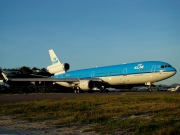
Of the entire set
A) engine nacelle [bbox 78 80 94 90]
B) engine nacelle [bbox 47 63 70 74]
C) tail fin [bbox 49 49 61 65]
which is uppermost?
tail fin [bbox 49 49 61 65]

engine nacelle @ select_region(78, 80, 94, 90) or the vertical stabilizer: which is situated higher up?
the vertical stabilizer

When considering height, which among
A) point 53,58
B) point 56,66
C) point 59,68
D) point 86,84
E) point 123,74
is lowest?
point 86,84

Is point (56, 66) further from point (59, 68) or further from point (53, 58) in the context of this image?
point (53, 58)

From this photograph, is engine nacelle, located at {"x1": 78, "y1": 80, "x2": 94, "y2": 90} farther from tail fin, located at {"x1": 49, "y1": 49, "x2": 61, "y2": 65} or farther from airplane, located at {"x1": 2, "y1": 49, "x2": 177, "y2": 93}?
tail fin, located at {"x1": 49, "y1": 49, "x2": 61, "y2": 65}

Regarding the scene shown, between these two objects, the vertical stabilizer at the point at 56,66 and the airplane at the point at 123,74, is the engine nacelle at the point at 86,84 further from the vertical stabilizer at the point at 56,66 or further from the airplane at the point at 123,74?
the vertical stabilizer at the point at 56,66

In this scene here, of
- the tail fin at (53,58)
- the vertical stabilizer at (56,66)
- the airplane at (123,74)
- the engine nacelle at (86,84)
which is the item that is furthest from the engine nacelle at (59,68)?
the engine nacelle at (86,84)

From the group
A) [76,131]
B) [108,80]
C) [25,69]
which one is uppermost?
[25,69]

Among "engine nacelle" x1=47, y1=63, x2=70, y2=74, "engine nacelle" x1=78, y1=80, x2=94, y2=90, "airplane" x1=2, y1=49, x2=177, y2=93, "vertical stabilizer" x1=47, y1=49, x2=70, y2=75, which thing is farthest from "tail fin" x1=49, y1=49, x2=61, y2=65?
"engine nacelle" x1=78, y1=80, x2=94, y2=90

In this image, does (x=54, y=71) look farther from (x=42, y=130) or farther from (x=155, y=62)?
(x=42, y=130)

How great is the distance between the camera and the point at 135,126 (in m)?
7.53

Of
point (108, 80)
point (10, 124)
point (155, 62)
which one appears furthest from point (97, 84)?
point (10, 124)

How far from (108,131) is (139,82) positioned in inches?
1034

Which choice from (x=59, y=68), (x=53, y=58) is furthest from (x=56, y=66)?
(x=53, y=58)

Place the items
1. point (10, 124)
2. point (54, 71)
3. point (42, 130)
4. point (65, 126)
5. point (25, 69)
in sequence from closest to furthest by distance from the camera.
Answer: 1. point (42, 130)
2. point (65, 126)
3. point (10, 124)
4. point (54, 71)
5. point (25, 69)
